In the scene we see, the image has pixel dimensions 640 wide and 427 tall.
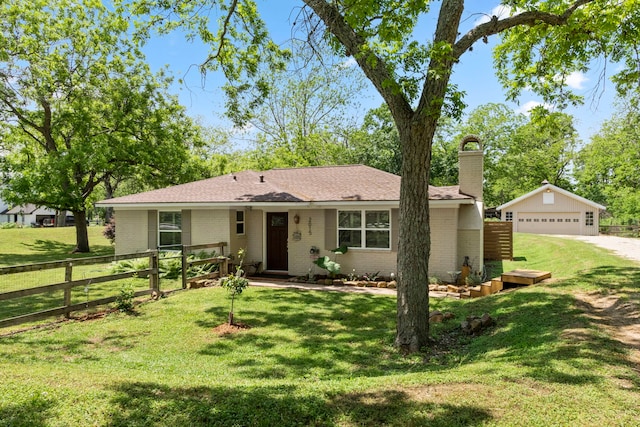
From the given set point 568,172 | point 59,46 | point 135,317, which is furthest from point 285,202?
point 568,172

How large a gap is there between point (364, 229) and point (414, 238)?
21.4 ft

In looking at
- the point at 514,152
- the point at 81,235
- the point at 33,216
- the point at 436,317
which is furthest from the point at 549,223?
the point at 33,216

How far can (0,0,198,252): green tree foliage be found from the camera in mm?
19906

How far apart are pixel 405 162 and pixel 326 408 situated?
4269 mm

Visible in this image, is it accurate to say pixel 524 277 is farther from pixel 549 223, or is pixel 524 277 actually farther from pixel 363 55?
pixel 549 223

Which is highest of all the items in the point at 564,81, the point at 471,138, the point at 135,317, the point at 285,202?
the point at 564,81

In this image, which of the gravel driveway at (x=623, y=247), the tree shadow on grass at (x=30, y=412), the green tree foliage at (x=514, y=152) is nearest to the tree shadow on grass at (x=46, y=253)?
the tree shadow on grass at (x=30, y=412)

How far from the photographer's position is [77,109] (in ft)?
68.6

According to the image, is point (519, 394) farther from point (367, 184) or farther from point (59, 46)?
point (59, 46)

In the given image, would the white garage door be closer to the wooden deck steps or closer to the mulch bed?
the wooden deck steps

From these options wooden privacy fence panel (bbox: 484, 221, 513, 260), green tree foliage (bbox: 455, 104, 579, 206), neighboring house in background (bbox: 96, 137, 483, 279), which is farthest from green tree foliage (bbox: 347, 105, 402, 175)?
neighboring house in background (bbox: 96, 137, 483, 279)

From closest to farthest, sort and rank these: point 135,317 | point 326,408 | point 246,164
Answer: point 326,408 → point 135,317 → point 246,164

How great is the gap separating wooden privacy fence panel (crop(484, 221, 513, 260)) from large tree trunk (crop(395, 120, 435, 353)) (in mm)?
12537

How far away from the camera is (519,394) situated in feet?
12.4
